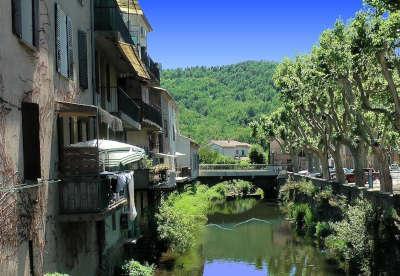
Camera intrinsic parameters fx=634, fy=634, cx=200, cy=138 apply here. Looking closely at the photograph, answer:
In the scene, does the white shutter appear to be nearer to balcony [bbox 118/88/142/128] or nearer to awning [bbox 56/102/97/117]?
awning [bbox 56/102/97/117]

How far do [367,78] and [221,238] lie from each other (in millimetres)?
17423

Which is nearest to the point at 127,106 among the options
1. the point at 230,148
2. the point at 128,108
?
the point at 128,108

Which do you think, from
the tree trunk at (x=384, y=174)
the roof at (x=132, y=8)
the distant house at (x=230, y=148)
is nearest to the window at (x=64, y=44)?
the roof at (x=132, y=8)

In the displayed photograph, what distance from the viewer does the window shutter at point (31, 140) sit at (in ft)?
41.9

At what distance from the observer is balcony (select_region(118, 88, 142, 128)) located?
24156mm

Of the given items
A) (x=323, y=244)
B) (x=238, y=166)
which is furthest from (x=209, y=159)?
(x=323, y=244)

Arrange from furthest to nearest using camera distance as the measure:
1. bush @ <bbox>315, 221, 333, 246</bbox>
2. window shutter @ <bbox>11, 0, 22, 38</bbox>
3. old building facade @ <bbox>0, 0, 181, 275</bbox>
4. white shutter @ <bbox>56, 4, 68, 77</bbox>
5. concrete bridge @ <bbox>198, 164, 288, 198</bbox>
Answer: concrete bridge @ <bbox>198, 164, 288, 198</bbox>, bush @ <bbox>315, 221, 333, 246</bbox>, white shutter @ <bbox>56, 4, 68, 77</bbox>, window shutter @ <bbox>11, 0, 22, 38</bbox>, old building facade @ <bbox>0, 0, 181, 275</bbox>

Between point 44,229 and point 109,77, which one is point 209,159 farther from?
point 44,229

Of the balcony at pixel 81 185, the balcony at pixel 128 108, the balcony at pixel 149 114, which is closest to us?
the balcony at pixel 81 185

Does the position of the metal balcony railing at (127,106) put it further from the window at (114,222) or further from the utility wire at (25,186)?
the utility wire at (25,186)

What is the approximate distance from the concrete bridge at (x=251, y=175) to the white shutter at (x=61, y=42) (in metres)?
63.6

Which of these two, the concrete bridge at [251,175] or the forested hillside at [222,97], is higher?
the forested hillside at [222,97]

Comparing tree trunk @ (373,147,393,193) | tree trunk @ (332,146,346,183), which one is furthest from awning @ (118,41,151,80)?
tree trunk @ (332,146,346,183)

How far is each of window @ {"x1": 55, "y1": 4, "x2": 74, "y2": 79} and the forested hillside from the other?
14162 cm
